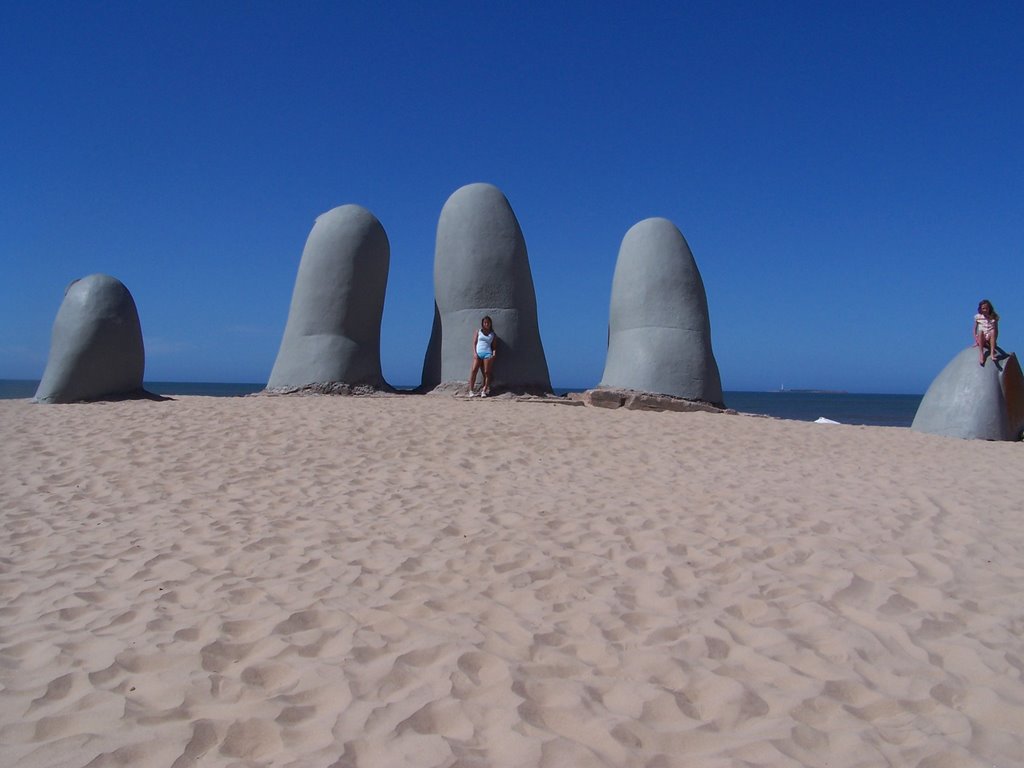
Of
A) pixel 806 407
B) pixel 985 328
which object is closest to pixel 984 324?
pixel 985 328

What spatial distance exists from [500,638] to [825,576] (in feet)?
4.84

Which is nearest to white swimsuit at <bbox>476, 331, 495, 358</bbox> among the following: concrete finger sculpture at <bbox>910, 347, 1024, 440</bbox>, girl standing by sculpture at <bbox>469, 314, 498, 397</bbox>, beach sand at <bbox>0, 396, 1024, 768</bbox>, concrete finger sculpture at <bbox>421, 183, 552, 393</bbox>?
girl standing by sculpture at <bbox>469, 314, 498, 397</bbox>

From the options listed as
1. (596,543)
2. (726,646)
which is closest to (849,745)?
(726,646)

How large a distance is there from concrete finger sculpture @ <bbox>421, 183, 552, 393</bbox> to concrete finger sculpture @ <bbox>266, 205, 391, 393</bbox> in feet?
3.20

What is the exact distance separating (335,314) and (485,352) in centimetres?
219

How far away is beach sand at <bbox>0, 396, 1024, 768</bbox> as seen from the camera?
2.01m

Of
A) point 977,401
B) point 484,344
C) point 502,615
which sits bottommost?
point 502,615

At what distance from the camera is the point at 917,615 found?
2.82m

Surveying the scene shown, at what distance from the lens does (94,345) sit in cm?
1018

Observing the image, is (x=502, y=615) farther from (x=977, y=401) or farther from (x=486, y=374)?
(x=977, y=401)

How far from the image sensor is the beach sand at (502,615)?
79.2 inches

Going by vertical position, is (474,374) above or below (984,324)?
below

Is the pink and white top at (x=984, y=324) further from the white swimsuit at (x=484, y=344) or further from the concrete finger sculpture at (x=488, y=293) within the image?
the white swimsuit at (x=484, y=344)

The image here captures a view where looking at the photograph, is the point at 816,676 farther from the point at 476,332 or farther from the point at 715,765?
the point at 476,332
